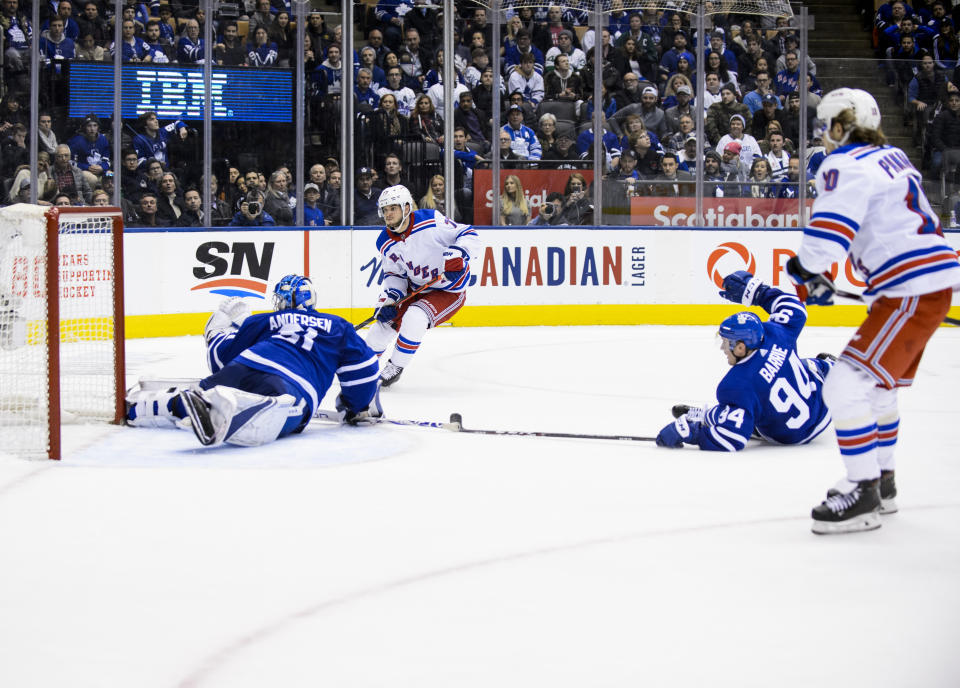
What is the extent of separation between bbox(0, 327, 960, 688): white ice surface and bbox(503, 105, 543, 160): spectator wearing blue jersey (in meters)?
5.28

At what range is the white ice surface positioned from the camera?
2.43 metres

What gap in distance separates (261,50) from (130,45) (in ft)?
3.33

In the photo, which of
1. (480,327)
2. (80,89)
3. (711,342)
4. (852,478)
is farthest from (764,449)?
(80,89)

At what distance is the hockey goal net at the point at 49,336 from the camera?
4641mm

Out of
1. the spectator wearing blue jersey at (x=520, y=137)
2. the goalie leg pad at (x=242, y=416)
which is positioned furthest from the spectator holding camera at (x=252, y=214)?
the goalie leg pad at (x=242, y=416)

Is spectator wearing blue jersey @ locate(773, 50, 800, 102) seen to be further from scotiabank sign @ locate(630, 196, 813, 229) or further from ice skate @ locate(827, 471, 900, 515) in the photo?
ice skate @ locate(827, 471, 900, 515)

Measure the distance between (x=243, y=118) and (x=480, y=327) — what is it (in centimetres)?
254

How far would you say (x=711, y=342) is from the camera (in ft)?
29.4

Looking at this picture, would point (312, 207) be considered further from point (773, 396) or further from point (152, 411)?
point (773, 396)

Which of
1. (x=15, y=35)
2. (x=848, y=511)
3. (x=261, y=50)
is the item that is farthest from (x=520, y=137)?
(x=848, y=511)

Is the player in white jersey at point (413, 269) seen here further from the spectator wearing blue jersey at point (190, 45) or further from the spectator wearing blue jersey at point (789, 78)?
the spectator wearing blue jersey at point (789, 78)

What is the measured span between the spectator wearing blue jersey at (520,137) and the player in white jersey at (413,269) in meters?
3.41

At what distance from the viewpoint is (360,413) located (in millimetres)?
5312

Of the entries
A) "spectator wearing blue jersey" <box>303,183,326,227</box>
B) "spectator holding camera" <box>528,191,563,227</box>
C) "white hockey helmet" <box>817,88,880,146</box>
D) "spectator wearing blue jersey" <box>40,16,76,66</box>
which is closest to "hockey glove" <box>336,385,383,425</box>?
"white hockey helmet" <box>817,88,880,146</box>
